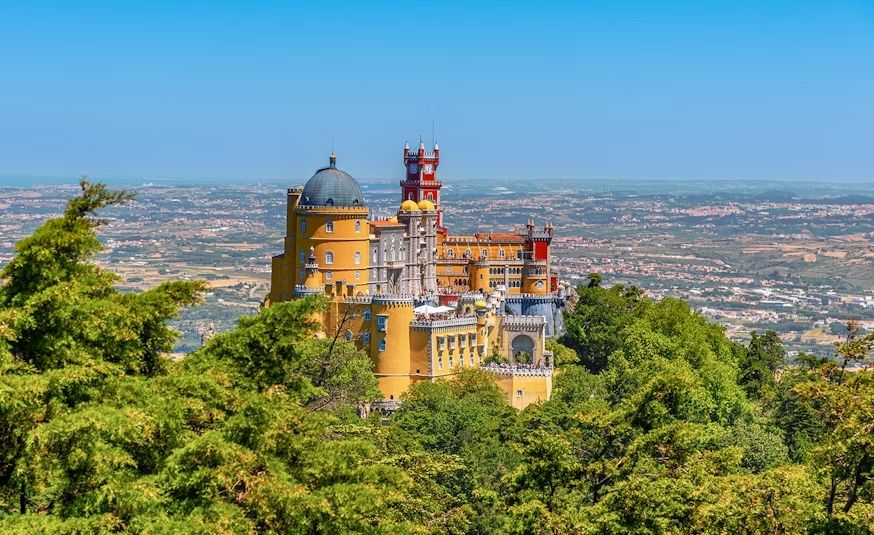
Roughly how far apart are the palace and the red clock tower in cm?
1563

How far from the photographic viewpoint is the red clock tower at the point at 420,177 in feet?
378

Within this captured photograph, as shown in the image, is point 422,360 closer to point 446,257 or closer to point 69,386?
point 446,257

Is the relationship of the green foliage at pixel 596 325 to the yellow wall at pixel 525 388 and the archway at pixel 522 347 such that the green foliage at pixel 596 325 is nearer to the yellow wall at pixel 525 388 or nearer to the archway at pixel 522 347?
the archway at pixel 522 347

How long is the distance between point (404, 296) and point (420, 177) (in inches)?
1565

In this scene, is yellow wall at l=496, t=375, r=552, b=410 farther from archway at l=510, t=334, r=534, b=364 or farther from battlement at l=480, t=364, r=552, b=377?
archway at l=510, t=334, r=534, b=364

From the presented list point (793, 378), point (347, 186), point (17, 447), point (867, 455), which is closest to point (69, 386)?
point (17, 447)

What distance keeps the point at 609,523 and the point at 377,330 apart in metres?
40.4

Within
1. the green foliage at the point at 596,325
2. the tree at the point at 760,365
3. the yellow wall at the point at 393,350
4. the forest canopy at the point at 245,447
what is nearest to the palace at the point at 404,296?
the yellow wall at the point at 393,350

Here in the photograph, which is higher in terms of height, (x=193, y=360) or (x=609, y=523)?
(x=193, y=360)

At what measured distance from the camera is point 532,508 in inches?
1537

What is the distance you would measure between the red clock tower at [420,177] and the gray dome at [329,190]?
32159 mm

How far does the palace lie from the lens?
76.8 m

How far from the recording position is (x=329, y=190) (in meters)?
82.3

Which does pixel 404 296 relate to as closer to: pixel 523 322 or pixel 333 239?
pixel 333 239
